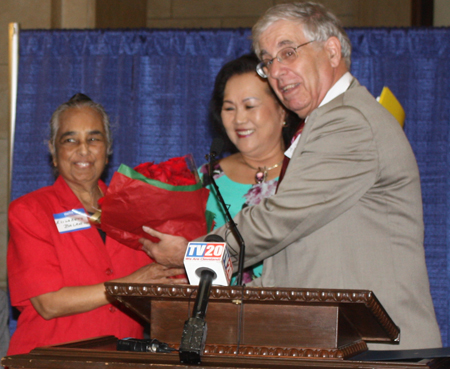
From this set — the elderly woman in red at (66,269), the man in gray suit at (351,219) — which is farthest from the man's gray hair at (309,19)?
the elderly woman in red at (66,269)

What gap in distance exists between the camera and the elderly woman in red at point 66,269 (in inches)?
85.7

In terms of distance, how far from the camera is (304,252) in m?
1.61

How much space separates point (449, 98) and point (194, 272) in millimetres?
2367

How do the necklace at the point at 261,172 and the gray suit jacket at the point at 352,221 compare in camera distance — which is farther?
the necklace at the point at 261,172

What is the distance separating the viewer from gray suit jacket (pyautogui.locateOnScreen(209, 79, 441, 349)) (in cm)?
154

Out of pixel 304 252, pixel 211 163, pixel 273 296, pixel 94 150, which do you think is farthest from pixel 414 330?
pixel 94 150

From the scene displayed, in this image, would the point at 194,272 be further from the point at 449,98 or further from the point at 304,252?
the point at 449,98

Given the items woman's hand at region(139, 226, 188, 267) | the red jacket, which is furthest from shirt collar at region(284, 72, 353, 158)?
the red jacket

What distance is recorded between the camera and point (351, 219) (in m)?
1.59

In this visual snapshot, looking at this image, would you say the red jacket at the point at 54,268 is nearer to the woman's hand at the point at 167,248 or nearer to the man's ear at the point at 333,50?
the woman's hand at the point at 167,248

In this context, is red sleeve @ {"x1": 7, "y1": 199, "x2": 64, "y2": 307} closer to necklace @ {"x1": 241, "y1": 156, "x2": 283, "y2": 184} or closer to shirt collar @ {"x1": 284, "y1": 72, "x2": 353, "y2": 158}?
necklace @ {"x1": 241, "y1": 156, "x2": 283, "y2": 184}

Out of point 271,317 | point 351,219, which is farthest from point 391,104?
point 271,317

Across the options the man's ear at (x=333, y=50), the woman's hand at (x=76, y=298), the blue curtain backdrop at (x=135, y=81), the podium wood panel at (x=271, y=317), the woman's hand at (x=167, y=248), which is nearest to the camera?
the podium wood panel at (x=271, y=317)

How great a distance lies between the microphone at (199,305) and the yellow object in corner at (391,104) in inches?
66.0
